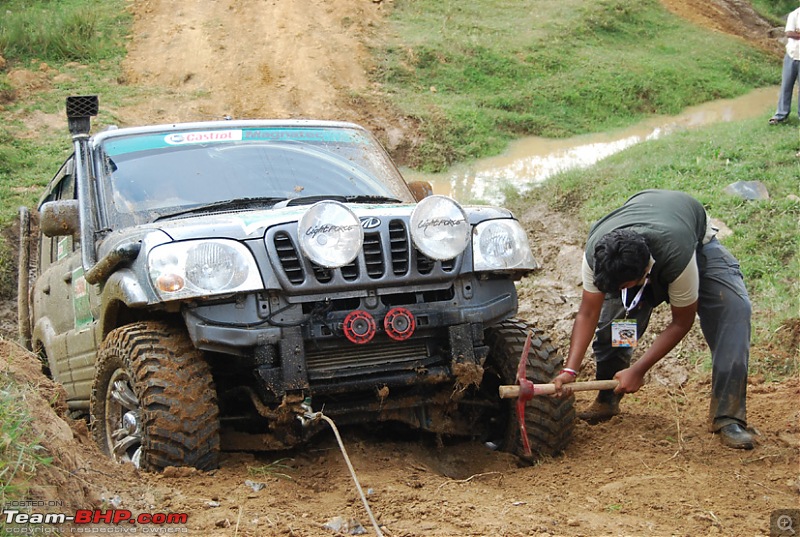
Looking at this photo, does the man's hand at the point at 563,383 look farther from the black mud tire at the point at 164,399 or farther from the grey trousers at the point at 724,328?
the black mud tire at the point at 164,399

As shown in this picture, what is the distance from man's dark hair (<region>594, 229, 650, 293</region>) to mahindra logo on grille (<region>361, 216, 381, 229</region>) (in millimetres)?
1016

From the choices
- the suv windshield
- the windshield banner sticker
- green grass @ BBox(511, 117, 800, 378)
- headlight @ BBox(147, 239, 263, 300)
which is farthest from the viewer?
green grass @ BBox(511, 117, 800, 378)

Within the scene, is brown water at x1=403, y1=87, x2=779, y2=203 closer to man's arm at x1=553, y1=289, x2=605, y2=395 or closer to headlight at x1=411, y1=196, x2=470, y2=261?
man's arm at x1=553, y1=289, x2=605, y2=395

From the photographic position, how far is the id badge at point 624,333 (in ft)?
16.7

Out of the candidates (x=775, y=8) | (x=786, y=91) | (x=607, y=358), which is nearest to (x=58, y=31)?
(x=786, y=91)

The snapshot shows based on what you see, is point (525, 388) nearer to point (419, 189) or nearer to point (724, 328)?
point (724, 328)

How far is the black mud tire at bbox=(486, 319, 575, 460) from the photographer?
4820 mm

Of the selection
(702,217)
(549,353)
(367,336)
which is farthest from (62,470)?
(702,217)

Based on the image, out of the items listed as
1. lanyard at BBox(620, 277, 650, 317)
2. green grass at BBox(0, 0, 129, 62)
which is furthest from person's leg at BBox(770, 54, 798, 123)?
green grass at BBox(0, 0, 129, 62)

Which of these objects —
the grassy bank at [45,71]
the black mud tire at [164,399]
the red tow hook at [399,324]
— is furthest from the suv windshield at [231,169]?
the grassy bank at [45,71]

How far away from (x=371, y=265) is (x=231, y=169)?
4.13ft

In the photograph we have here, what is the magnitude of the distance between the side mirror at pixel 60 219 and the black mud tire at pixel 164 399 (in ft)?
2.51

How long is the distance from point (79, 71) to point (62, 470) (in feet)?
44.0

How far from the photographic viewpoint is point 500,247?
4691 mm
